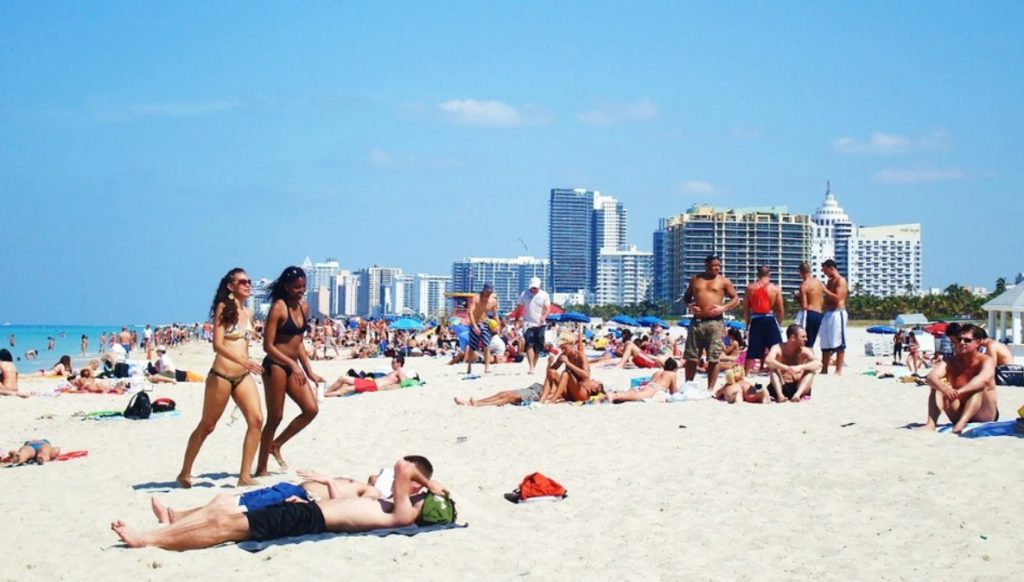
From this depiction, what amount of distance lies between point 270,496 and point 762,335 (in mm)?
9042

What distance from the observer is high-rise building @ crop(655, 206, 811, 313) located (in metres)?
128

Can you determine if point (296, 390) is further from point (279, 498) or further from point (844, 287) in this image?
point (844, 287)

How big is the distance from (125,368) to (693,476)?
16.0 metres

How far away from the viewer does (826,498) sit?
639cm

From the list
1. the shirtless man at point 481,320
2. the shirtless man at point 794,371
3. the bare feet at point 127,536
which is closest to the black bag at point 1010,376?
the shirtless man at point 794,371

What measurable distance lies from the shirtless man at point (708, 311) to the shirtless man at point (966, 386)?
11.7 ft

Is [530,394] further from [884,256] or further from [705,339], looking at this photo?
[884,256]

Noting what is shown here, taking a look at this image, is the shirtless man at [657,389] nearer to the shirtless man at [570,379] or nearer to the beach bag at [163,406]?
the shirtless man at [570,379]

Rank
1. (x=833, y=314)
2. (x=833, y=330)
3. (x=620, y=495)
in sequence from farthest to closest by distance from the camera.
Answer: (x=833, y=330) → (x=833, y=314) → (x=620, y=495)

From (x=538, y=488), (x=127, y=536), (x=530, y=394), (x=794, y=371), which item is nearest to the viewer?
(x=127, y=536)

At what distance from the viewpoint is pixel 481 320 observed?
17.7 m

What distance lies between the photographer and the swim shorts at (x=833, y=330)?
14281 mm

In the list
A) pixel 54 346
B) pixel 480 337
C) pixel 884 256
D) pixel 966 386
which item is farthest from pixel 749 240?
pixel 966 386

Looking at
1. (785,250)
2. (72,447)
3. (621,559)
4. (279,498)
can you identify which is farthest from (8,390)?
(785,250)
